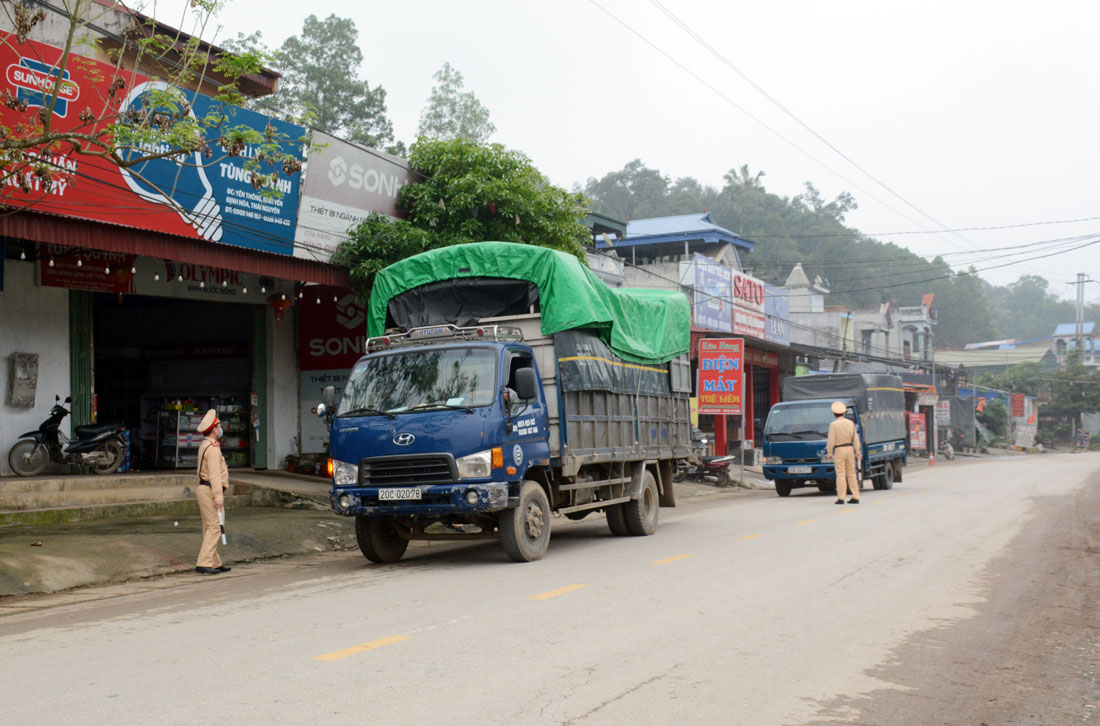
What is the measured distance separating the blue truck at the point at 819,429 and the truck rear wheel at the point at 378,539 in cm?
1355

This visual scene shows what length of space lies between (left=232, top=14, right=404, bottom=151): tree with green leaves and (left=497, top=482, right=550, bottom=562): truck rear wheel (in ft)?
131

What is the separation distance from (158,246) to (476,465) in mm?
7150

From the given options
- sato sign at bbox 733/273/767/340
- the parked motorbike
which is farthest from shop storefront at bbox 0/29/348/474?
sato sign at bbox 733/273/767/340

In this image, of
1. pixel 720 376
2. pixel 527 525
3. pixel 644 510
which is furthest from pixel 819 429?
pixel 527 525

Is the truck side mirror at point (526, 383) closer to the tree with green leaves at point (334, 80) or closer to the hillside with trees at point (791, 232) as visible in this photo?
the tree with green leaves at point (334, 80)

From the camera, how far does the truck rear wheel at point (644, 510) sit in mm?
13812

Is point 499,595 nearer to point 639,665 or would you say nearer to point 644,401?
point 639,665

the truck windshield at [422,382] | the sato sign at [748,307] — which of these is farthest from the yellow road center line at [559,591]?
the sato sign at [748,307]

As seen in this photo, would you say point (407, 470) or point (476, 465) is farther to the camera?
point (407, 470)

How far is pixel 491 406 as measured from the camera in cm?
1030

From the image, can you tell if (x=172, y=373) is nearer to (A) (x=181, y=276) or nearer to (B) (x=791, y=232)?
(A) (x=181, y=276)

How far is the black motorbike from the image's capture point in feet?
50.1

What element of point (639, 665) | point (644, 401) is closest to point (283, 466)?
point (644, 401)

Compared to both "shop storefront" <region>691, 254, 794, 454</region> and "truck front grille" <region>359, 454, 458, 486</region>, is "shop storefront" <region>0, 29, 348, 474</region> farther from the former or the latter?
"shop storefront" <region>691, 254, 794, 454</region>
